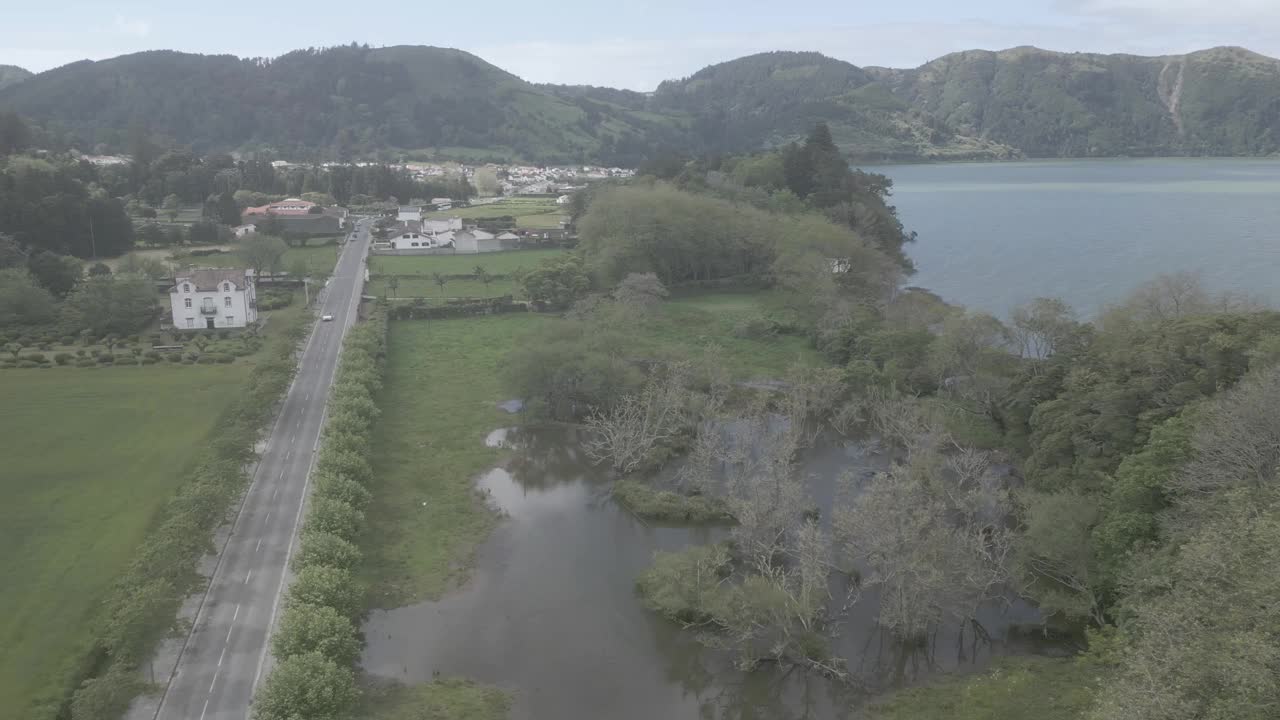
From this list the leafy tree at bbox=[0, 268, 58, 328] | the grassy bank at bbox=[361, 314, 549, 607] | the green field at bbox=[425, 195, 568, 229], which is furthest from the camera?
the green field at bbox=[425, 195, 568, 229]

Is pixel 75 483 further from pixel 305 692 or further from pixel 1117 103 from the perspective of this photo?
pixel 1117 103

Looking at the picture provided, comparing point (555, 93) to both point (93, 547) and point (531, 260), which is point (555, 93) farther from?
point (93, 547)

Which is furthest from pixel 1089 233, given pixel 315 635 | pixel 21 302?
pixel 21 302

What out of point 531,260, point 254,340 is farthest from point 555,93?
point 254,340

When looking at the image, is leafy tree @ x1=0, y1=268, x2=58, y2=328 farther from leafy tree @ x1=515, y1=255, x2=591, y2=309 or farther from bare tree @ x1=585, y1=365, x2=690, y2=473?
bare tree @ x1=585, y1=365, x2=690, y2=473

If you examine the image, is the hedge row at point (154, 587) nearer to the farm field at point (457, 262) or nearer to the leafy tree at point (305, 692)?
the leafy tree at point (305, 692)

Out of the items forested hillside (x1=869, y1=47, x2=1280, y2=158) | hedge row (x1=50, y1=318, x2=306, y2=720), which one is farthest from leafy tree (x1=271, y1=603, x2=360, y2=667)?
forested hillside (x1=869, y1=47, x2=1280, y2=158)
